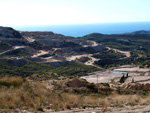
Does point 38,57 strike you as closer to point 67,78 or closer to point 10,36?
point 10,36

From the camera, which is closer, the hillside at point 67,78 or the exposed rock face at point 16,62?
the hillside at point 67,78

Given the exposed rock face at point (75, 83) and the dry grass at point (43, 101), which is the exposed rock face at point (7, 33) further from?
the dry grass at point (43, 101)

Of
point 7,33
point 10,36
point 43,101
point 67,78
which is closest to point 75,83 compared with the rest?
point 67,78

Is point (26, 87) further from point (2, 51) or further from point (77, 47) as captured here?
point (77, 47)

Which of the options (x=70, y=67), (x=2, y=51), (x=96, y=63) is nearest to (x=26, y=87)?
(x=70, y=67)

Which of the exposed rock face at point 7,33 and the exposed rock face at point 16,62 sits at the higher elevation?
the exposed rock face at point 7,33

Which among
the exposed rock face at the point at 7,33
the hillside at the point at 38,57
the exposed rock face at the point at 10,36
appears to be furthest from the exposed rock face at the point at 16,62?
the exposed rock face at the point at 7,33

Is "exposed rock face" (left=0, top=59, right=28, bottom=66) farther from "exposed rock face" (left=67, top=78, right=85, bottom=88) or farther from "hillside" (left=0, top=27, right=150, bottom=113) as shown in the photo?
"exposed rock face" (left=67, top=78, right=85, bottom=88)

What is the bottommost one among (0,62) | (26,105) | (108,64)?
(108,64)

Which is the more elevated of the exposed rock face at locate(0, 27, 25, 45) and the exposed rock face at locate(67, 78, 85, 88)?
the exposed rock face at locate(0, 27, 25, 45)

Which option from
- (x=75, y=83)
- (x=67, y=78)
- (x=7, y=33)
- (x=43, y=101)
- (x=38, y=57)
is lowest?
(x=38, y=57)

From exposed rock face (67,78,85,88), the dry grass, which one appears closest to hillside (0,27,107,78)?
Answer: exposed rock face (67,78,85,88)
